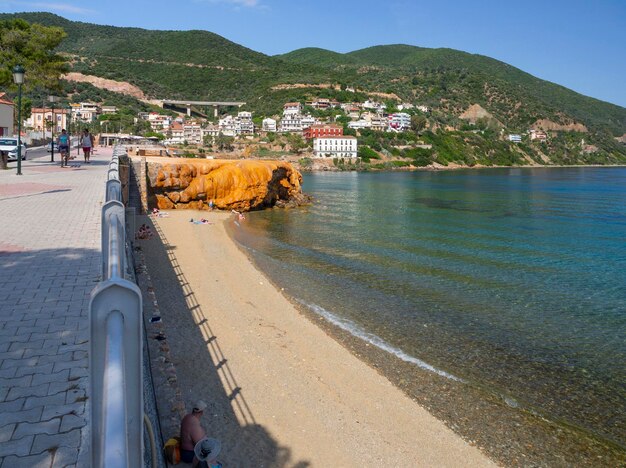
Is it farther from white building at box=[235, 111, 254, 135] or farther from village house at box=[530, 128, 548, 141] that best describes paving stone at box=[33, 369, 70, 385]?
village house at box=[530, 128, 548, 141]

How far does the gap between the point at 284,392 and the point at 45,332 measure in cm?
445

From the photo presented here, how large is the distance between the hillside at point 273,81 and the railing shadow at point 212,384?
409 ft

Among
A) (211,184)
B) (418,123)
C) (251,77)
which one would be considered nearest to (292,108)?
(418,123)

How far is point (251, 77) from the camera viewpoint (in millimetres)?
161875

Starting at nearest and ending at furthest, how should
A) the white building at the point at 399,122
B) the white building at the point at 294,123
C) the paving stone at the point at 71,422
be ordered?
the paving stone at the point at 71,422, the white building at the point at 294,123, the white building at the point at 399,122

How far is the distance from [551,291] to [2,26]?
995 inches

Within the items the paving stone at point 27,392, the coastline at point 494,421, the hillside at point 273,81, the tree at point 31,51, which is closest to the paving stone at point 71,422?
the paving stone at point 27,392

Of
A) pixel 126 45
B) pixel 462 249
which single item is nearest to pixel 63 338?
pixel 462 249

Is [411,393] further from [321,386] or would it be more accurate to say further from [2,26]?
[2,26]

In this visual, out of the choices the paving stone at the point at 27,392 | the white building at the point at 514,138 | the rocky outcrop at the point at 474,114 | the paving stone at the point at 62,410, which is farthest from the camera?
the rocky outcrop at the point at 474,114

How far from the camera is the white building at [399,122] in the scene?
128m

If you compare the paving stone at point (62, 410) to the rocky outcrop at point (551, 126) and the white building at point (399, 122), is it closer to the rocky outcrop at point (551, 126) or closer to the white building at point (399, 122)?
the white building at point (399, 122)

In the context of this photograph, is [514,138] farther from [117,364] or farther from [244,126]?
[117,364]

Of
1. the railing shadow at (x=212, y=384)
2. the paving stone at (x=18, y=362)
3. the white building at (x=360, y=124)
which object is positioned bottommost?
the railing shadow at (x=212, y=384)
